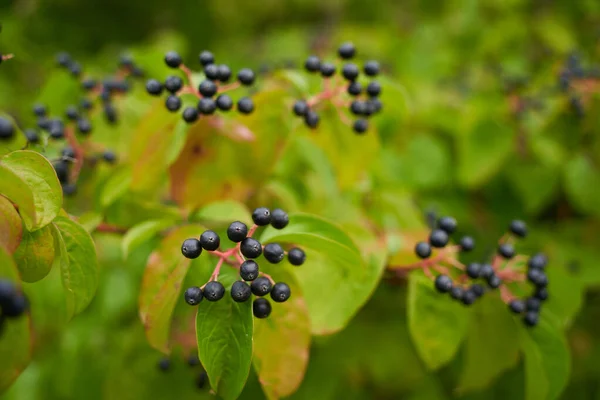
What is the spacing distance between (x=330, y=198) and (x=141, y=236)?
3.30ft

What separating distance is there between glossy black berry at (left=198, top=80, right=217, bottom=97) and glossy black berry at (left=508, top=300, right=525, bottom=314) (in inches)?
55.2

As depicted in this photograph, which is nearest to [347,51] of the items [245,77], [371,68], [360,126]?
[371,68]

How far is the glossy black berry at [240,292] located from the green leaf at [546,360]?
1.22 m

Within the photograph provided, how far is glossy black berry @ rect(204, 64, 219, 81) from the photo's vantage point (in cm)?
167

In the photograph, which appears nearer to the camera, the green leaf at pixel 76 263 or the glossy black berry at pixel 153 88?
the green leaf at pixel 76 263

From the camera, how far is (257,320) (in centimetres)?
153

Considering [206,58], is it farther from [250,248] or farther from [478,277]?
[478,277]

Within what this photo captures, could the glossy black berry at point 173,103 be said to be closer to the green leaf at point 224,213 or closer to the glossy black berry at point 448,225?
→ the green leaf at point 224,213

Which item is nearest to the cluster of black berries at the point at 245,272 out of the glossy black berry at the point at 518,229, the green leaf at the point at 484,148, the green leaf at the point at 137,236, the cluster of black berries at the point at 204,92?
the green leaf at the point at 137,236

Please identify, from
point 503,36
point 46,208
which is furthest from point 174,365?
point 503,36

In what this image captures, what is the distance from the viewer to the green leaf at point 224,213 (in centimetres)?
172

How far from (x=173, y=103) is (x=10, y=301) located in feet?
3.10

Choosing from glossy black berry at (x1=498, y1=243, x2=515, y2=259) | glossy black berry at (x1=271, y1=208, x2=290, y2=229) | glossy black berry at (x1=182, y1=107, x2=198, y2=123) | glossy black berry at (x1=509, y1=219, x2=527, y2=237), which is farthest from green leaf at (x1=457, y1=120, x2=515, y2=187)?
glossy black berry at (x1=182, y1=107, x2=198, y2=123)

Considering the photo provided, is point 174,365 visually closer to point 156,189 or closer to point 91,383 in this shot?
point 91,383
